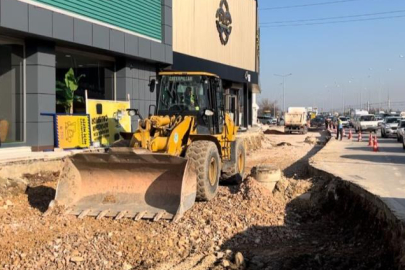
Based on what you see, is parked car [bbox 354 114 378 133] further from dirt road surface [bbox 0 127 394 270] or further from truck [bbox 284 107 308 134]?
dirt road surface [bbox 0 127 394 270]

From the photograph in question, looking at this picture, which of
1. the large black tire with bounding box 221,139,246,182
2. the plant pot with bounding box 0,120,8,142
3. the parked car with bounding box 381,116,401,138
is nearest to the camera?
the large black tire with bounding box 221,139,246,182

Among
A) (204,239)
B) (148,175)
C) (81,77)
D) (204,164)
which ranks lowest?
(204,239)

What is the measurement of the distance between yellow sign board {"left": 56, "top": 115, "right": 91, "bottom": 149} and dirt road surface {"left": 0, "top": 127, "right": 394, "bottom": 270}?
16.1 feet

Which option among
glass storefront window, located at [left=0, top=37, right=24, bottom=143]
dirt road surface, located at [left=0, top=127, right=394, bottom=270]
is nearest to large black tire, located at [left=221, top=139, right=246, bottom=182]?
dirt road surface, located at [left=0, top=127, right=394, bottom=270]

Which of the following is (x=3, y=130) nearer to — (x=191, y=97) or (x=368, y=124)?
(x=191, y=97)

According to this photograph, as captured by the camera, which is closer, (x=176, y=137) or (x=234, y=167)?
(x=176, y=137)

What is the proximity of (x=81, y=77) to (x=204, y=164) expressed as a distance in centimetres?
1024

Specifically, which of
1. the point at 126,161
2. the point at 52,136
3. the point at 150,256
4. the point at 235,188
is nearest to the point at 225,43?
the point at 52,136

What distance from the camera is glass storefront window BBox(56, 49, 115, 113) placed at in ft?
55.0

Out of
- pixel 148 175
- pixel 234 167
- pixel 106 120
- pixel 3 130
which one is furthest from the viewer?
pixel 106 120

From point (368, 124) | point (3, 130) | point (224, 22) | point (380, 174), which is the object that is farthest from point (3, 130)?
point (368, 124)

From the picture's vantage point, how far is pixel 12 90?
47.5 feet

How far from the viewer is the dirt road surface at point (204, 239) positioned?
6.92 meters

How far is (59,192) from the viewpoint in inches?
352
